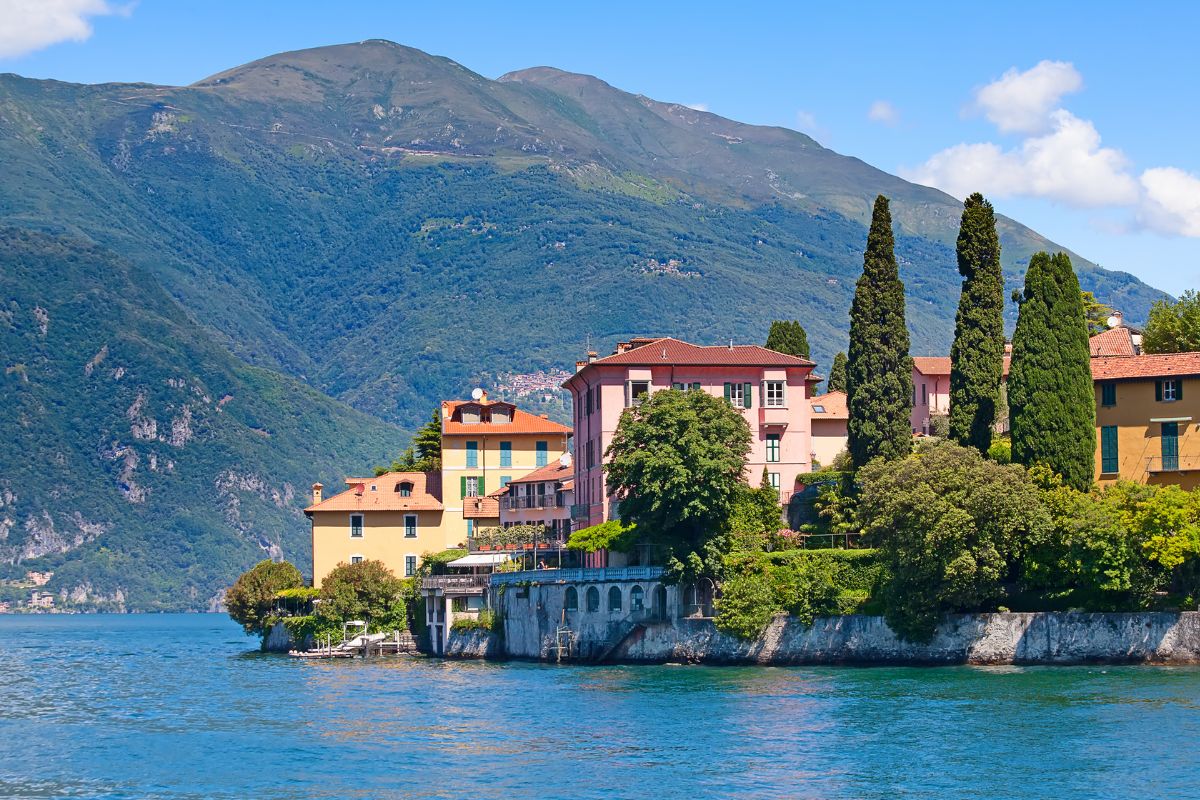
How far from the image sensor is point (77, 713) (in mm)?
76625

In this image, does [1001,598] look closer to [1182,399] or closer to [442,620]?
[1182,399]

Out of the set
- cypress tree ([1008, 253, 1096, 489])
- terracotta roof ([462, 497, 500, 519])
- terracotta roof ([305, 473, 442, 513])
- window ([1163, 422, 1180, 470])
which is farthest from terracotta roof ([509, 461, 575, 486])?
window ([1163, 422, 1180, 470])

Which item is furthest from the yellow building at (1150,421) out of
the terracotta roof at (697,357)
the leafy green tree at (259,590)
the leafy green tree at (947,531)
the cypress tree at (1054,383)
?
the leafy green tree at (259,590)

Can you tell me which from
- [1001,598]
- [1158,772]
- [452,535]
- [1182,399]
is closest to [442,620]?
[452,535]

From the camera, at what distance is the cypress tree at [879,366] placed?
86938mm

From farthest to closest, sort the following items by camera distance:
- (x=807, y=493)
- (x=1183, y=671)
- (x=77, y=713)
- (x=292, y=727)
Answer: (x=807, y=493) → (x=77, y=713) → (x=1183, y=671) → (x=292, y=727)

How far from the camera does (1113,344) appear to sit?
108 m

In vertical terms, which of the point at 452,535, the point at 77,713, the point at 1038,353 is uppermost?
the point at 1038,353

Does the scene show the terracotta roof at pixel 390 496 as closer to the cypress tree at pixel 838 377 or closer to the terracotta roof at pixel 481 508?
the terracotta roof at pixel 481 508

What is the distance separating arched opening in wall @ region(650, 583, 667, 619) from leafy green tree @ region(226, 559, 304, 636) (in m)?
38.2

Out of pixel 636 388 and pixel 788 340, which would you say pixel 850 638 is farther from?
pixel 788 340

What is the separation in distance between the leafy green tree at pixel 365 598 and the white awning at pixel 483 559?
14.1ft

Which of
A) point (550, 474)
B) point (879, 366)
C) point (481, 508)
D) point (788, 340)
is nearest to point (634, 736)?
point (879, 366)

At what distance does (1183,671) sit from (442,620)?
A: 42.8 meters
